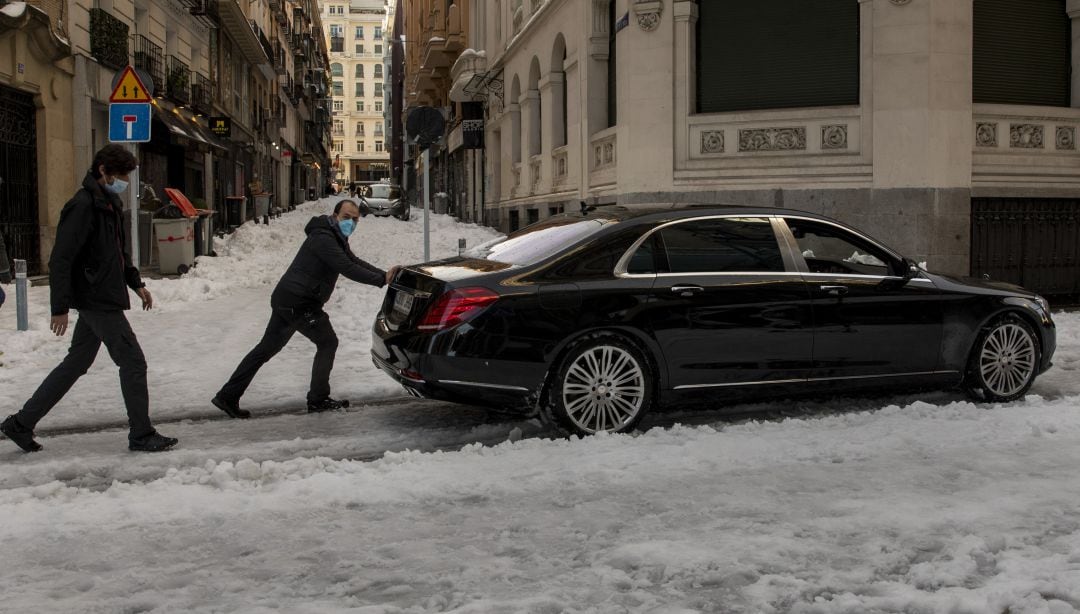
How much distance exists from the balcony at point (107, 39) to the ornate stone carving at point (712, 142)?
11.6m

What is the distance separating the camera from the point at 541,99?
2588 cm

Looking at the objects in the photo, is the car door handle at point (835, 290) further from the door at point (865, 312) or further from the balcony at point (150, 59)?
the balcony at point (150, 59)

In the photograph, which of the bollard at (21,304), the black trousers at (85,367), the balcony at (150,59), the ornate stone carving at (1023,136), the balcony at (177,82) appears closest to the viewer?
the black trousers at (85,367)

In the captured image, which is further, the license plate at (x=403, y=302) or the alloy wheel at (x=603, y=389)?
the license plate at (x=403, y=302)

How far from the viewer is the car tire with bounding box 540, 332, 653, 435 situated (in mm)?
6328

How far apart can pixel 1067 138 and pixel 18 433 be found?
15642mm

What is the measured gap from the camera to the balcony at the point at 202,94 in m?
28.3

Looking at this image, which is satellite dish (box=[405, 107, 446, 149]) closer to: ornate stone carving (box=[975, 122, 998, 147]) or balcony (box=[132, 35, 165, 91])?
ornate stone carving (box=[975, 122, 998, 147])

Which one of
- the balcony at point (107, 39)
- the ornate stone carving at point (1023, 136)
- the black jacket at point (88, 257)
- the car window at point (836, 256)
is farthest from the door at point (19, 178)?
the ornate stone carving at point (1023, 136)

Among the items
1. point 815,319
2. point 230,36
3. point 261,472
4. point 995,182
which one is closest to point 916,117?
point 995,182

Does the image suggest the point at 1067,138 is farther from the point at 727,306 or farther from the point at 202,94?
the point at 202,94

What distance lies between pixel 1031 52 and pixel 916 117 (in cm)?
264

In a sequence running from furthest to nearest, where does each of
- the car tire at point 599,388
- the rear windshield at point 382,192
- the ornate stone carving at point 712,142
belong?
the rear windshield at point 382,192 < the ornate stone carving at point 712,142 < the car tire at point 599,388

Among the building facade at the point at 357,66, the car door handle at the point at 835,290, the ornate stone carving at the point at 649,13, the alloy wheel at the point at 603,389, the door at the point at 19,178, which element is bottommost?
the alloy wheel at the point at 603,389
